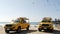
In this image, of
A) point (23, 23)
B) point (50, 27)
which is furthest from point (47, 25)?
point (23, 23)

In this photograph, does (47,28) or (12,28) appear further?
(47,28)

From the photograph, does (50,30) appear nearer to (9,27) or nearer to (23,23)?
(23,23)

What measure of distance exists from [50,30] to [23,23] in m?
4.05

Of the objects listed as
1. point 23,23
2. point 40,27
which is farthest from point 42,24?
point 23,23

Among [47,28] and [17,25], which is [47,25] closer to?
[47,28]

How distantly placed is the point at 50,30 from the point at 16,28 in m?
5.06

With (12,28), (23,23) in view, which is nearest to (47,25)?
(23,23)

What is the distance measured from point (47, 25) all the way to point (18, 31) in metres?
4.45

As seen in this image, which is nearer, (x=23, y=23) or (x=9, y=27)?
(x=9, y=27)

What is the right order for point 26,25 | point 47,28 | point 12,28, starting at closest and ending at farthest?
1. point 12,28
2. point 47,28
3. point 26,25

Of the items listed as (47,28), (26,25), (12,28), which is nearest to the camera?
(12,28)

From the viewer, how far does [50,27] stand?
23.0 metres

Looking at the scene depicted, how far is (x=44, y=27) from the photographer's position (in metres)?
23.1

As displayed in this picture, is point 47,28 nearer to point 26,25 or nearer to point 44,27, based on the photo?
point 44,27
